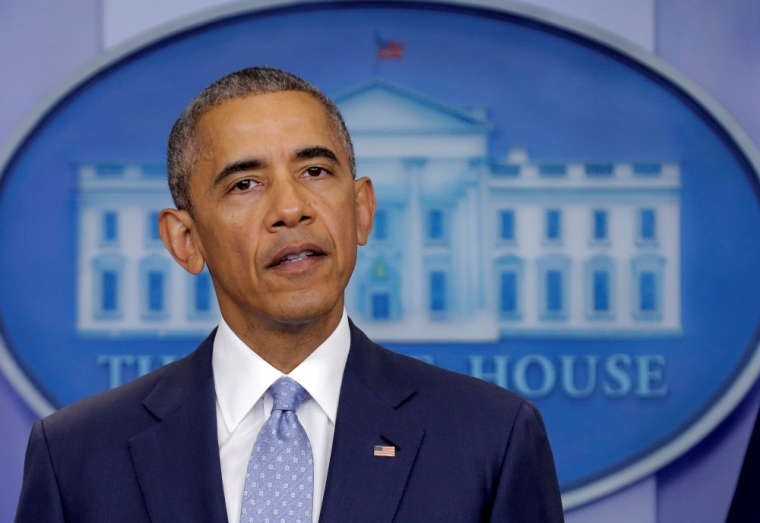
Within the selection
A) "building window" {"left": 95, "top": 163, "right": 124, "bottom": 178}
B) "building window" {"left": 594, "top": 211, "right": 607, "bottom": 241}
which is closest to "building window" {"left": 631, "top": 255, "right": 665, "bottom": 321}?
"building window" {"left": 594, "top": 211, "right": 607, "bottom": 241}

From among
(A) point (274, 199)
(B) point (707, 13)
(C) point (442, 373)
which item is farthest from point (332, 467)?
(B) point (707, 13)

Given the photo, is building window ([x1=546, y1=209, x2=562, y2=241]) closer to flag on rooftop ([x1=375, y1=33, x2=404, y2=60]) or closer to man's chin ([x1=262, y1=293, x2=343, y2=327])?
flag on rooftop ([x1=375, y1=33, x2=404, y2=60])

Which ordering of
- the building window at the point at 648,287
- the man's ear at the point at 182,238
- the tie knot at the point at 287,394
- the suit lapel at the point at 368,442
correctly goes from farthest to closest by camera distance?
the building window at the point at 648,287 → the man's ear at the point at 182,238 → the tie knot at the point at 287,394 → the suit lapel at the point at 368,442

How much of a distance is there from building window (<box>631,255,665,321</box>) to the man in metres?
1.16

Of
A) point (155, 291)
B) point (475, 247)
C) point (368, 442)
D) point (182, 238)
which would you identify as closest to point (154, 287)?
point (155, 291)

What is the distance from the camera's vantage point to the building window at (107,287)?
2.64 m

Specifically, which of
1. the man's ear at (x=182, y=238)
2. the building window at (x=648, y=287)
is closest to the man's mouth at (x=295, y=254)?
the man's ear at (x=182, y=238)

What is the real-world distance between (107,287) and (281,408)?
1330 mm

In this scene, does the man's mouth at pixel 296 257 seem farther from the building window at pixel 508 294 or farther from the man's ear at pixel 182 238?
the building window at pixel 508 294

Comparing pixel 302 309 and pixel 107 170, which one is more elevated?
pixel 107 170

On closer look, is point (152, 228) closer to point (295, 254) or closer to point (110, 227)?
point (110, 227)

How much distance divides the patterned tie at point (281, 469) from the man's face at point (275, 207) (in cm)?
14

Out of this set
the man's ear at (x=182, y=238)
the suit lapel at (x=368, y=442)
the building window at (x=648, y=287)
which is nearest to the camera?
the suit lapel at (x=368, y=442)

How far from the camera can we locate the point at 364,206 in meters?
1.70
